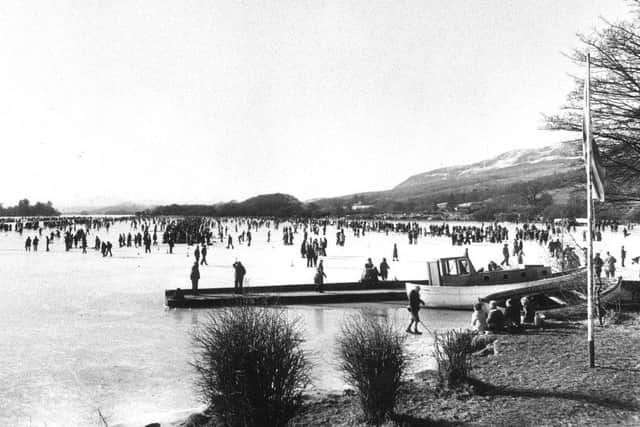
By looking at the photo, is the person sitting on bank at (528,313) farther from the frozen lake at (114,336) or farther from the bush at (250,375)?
the bush at (250,375)

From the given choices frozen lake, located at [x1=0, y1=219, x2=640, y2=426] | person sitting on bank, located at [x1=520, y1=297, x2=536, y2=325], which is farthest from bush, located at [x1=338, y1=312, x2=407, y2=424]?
person sitting on bank, located at [x1=520, y1=297, x2=536, y2=325]

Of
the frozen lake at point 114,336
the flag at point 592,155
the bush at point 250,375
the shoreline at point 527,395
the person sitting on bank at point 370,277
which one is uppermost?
the flag at point 592,155

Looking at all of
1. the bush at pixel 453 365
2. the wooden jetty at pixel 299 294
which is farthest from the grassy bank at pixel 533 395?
the wooden jetty at pixel 299 294

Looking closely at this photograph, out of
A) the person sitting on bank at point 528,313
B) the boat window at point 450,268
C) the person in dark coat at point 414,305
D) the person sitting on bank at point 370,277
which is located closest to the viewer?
the person in dark coat at point 414,305

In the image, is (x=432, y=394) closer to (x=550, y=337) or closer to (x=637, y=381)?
(x=637, y=381)

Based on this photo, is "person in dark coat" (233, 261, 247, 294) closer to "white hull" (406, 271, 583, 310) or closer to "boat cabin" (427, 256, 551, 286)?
"white hull" (406, 271, 583, 310)

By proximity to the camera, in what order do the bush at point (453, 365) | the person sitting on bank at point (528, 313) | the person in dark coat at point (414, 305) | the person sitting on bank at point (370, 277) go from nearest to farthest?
the bush at point (453, 365)
the person in dark coat at point (414, 305)
the person sitting on bank at point (528, 313)
the person sitting on bank at point (370, 277)

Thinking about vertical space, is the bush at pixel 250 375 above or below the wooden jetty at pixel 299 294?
above
